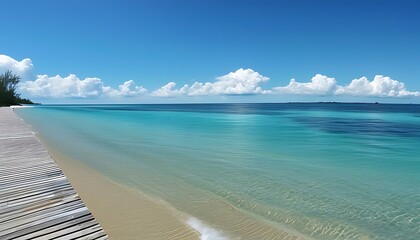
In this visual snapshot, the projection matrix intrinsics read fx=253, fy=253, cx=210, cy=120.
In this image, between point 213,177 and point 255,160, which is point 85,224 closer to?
point 213,177

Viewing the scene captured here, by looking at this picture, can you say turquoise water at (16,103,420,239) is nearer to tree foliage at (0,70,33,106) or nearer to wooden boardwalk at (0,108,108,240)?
wooden boardwalk at (0,108,108,240)

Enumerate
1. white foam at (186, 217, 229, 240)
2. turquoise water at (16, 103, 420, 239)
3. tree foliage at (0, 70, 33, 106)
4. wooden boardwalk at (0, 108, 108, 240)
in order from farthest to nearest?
1. tree foliage at (0, 70, 33, 106)
2. turquoise water at (16, 103, 420, 239)
3. white foam at (186, 217, 229, 240)
4. wooden boardwalk at (0, 108, 108, 240)

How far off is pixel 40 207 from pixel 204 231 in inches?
129

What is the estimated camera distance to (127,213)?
6152 mm

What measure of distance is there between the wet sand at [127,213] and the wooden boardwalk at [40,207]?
0.87 meters

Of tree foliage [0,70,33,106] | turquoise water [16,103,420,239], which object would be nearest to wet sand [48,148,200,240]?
turquoise water [16,103,420,239]

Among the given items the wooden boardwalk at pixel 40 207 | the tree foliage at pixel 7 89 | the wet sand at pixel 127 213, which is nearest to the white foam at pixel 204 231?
the wet sand at pixel 127 213

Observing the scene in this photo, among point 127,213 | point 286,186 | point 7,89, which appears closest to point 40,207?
point 127,213

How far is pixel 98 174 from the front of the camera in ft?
32.0

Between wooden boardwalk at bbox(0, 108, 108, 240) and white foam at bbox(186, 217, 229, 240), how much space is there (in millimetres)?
2095

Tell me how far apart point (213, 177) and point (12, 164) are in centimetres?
673

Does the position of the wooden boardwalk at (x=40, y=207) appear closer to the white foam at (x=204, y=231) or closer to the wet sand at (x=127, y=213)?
the wet sand at (x=127, y=213)

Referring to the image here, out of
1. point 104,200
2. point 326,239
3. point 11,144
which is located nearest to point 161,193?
point 104,200

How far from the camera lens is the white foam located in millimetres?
5219
